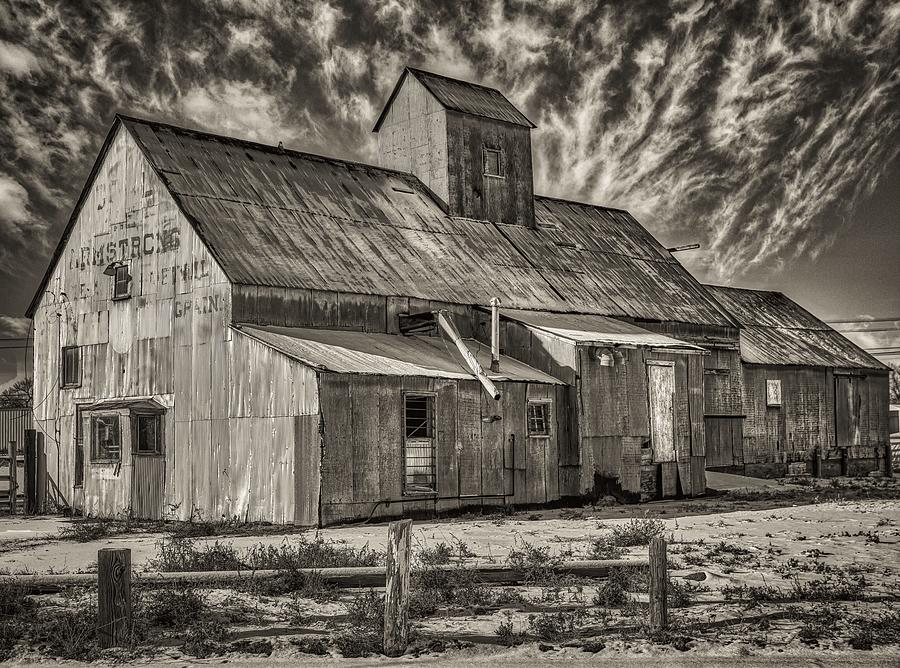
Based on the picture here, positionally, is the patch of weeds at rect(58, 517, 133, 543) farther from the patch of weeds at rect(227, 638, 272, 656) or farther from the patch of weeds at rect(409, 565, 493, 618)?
the patch of weeds at rect(227, 638, 272, 656)

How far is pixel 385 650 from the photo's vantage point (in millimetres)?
10219

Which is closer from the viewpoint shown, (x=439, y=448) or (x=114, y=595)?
(x=114, y=595)

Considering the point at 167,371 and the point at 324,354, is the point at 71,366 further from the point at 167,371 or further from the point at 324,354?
the point at 324,354

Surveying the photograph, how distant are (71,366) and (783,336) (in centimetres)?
2709

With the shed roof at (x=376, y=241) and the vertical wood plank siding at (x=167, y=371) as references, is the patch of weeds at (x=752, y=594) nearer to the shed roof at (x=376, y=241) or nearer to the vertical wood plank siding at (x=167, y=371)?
the vertical wood plank siding at (x=167, y=371)

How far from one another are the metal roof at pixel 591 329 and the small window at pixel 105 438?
10.3 m

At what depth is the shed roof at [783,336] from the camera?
40.8 meters

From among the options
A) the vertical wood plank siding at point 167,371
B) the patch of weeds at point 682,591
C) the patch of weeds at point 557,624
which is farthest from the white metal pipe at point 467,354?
the patch of weeds at point 557,624

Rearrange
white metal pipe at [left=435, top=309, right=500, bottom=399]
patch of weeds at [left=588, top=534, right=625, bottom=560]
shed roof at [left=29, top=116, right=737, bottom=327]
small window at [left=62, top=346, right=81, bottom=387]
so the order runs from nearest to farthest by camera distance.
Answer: patch of weeds at [left=588, top=534, right=625, bottom=560]
white metal pipe at [left=435, top=309, right=500, bottom=399]
shed roof at [left=29, top=116, right=737, bottom=327]
small window at [left=62, top=346, right=81, bottom=387]

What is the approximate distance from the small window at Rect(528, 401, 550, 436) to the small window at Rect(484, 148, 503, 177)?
11.6m

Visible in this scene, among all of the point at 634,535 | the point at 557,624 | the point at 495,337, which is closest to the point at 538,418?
the point at 495,337

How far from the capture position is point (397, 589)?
33.4 feet

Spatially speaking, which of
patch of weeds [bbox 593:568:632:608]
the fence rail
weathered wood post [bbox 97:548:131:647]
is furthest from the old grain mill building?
weathered wood post [bbox 97:548:131:647]

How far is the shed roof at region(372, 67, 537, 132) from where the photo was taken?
1412 inches
